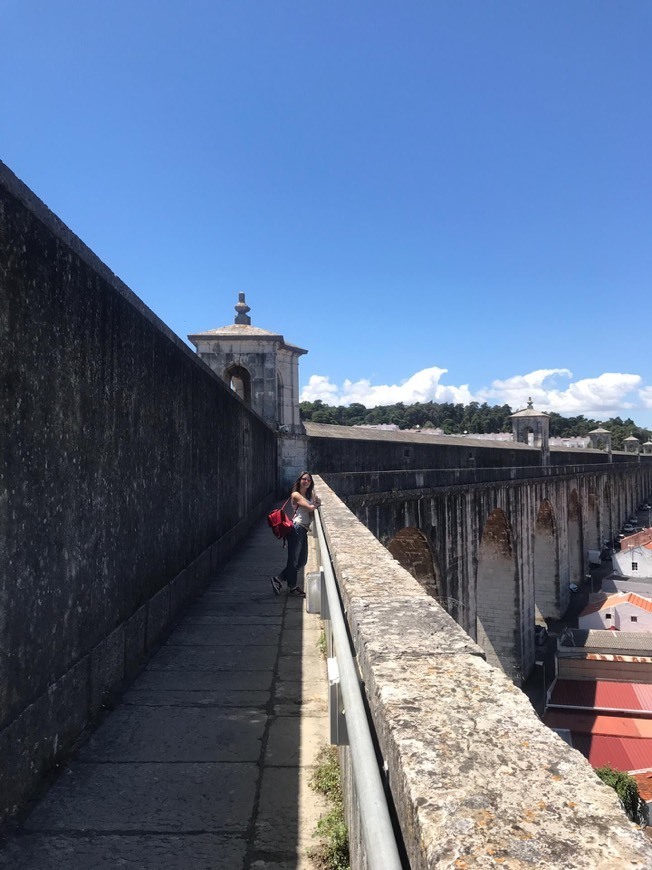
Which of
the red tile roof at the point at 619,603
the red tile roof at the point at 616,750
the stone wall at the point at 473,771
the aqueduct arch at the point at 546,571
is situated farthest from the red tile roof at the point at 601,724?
Result: the stone wall at the point at 473,771

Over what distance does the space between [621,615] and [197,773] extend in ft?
90.5

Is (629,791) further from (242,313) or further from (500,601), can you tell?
(242,313)

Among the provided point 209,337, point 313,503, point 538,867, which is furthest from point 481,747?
point 209,337

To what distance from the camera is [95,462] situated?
2762 mm

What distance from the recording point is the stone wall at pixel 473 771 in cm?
78

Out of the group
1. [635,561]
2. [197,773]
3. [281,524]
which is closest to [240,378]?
[281,524]

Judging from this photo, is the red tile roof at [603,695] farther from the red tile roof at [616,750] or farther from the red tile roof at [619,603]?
the red tile roof at [619,603]

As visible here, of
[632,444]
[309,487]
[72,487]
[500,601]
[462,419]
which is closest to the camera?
[72,487]

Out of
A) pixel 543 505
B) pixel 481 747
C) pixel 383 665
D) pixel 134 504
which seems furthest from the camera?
pixel 543 505

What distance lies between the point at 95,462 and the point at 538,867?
2.46 m

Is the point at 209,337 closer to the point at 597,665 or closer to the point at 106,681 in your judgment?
the point at 106,681

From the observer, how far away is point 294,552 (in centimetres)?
486

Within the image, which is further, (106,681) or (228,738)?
(106,681)

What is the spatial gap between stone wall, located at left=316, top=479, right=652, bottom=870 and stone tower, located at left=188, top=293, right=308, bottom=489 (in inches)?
428
